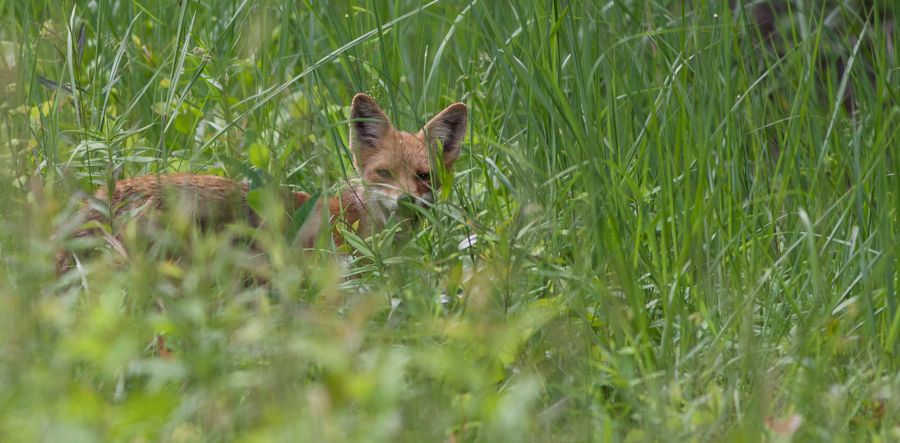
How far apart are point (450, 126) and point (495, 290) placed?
198 cm

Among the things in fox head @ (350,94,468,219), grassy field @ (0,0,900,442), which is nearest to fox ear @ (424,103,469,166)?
fox head @ (350,94,468,219)

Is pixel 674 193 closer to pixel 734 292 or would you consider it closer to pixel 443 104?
pixel 734 292

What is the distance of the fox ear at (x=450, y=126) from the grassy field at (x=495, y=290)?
0.18m

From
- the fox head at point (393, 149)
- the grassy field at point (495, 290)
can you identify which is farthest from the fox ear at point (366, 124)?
the grassy field at point (495, 290)

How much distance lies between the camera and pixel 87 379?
7.89 ft

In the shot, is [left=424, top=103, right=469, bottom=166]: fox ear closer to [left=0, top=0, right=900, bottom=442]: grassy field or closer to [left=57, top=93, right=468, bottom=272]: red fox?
[left=57, top=93, right=468, bottom=272]: red fox

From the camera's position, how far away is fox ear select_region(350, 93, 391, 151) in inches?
173

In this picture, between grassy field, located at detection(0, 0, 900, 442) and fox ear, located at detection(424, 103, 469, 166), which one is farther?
fox ear, located at detection(424, 103, 469, 166)

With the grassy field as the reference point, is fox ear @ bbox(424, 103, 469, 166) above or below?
→ below

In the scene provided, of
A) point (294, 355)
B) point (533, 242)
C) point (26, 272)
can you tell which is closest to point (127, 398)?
point (26, 272)

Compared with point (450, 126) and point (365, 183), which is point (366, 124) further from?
point (365, 183)

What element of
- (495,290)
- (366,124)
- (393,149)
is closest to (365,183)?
(393,149)

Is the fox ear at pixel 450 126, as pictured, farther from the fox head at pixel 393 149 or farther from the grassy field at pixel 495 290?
the grassy field at pixel 495 290

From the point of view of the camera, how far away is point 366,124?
5.04 meters
